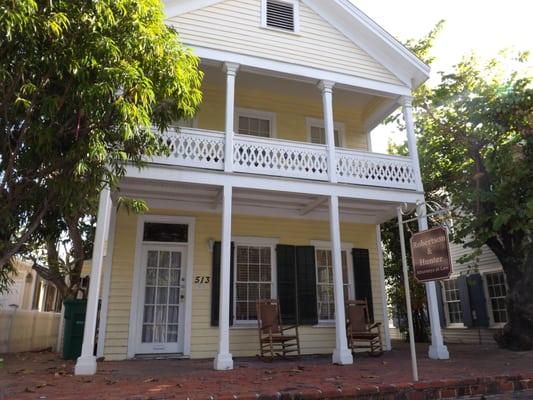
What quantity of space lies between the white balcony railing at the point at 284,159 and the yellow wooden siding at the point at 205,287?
69.2 inches

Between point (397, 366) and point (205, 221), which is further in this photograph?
point (205, 221)

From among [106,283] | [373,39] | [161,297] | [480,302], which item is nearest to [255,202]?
[161,297]

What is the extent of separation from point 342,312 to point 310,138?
4.69 metres

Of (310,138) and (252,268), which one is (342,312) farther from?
(310,138)

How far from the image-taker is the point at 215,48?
810 centimetres

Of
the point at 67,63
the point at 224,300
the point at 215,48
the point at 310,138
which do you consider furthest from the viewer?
the point at 310,138

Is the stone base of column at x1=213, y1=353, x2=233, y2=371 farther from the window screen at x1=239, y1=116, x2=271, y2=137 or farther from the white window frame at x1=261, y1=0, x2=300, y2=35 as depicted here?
the white window frame at x1=261, y1=0, x2=300, y2=35

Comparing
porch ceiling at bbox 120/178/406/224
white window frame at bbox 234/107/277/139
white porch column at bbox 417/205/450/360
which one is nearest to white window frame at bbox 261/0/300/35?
white window frame at bbox 234/107/277/139

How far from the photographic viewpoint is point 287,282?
914cm

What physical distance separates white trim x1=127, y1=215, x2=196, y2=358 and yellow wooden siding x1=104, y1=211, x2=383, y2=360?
3.0 inches

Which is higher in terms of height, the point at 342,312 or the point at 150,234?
the point at 150,234

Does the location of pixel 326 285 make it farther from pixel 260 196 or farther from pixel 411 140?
pixel 411 140

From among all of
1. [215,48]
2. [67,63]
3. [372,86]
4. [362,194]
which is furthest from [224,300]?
[372,86]

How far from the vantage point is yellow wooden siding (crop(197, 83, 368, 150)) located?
9.76 metres
